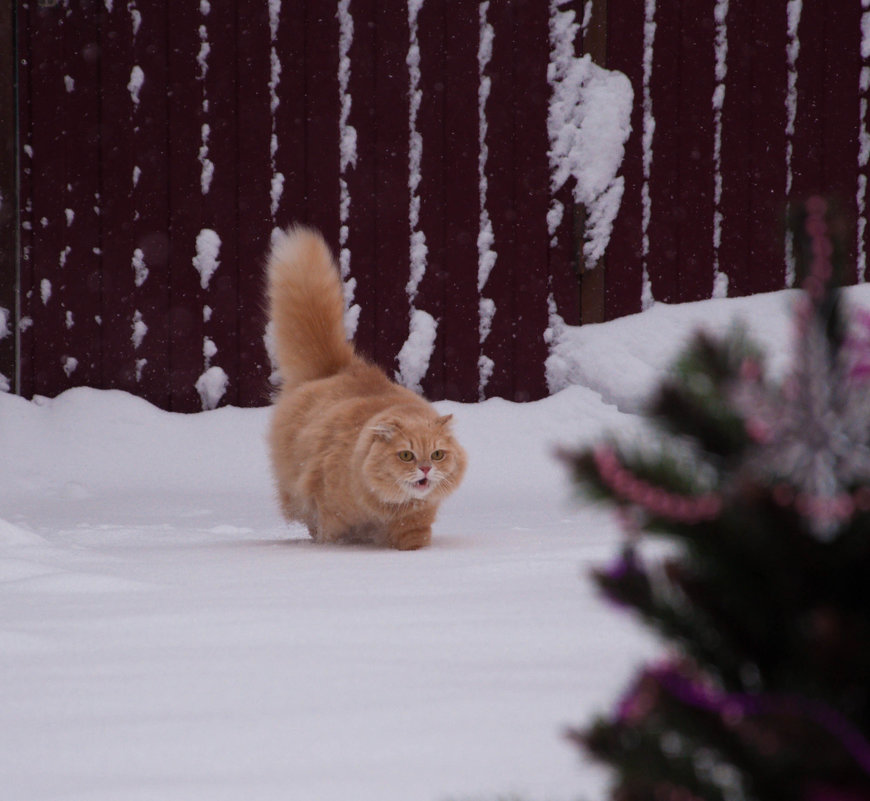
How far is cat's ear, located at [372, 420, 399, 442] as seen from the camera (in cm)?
311

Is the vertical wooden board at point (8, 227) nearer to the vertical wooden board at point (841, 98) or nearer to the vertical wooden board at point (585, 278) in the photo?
the vertical wooden board at point (585, 278)

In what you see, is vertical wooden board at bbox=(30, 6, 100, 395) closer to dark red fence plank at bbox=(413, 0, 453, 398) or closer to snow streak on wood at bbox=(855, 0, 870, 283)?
dark red fence plank at bbox=(413, 0, 453, 398)

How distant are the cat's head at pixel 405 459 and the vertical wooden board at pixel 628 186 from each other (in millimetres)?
2516

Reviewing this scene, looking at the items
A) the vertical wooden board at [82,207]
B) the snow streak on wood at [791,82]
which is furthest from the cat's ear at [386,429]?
the snow streak on wood at [791,82]

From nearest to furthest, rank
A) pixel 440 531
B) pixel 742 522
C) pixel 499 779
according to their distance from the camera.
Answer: pixel 742 522
pixel 499 779
pixel 440 531

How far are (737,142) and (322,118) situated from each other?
7.49 feet

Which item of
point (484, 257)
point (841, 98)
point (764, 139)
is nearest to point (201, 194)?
point (484, 257)

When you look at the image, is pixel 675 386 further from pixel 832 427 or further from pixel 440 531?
pixel 440 531

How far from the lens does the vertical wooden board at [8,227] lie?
16.4 ft

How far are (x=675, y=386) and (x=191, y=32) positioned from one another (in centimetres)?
513

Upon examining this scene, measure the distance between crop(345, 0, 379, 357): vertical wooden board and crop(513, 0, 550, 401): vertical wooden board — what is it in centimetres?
78

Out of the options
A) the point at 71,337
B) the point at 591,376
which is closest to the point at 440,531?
the point at 591,376

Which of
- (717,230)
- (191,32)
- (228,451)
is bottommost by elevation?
(228,451)

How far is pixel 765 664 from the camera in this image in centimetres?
53
